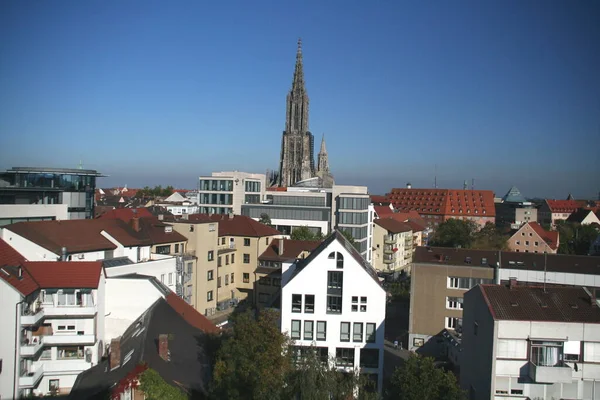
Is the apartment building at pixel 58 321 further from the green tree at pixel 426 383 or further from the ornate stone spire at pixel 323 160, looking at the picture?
the ornate stone spire at pixel 323 160

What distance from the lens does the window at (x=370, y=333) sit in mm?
27125

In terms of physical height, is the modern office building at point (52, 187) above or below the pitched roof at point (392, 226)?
above

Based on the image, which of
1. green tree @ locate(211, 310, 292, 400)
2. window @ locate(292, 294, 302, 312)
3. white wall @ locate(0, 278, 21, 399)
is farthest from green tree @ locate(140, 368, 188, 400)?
window @ locate(292, 294, 302, 312)

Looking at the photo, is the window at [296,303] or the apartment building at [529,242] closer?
the window at [296,303]

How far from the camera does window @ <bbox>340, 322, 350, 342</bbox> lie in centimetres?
2727

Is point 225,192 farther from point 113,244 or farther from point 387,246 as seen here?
point 113,244

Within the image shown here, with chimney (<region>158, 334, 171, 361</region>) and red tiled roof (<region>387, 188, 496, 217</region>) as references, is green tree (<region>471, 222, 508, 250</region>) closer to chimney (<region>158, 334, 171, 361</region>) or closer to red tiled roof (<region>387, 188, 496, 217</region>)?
red tiled roof (<region>387, 188, 496, 217</region>)

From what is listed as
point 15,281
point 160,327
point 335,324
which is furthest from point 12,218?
point 335,324

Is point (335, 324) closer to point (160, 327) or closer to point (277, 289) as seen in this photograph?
point (160, 327)

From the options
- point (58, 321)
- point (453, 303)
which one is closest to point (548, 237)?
point (453, 303)

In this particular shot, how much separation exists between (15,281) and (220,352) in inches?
407

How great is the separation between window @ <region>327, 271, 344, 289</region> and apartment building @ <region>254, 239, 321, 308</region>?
55.5ft

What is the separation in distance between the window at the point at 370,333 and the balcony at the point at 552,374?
8497mm

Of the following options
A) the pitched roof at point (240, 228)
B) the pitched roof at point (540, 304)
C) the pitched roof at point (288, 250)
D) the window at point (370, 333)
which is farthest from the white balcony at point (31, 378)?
the pitched roof at point (288, 250)
